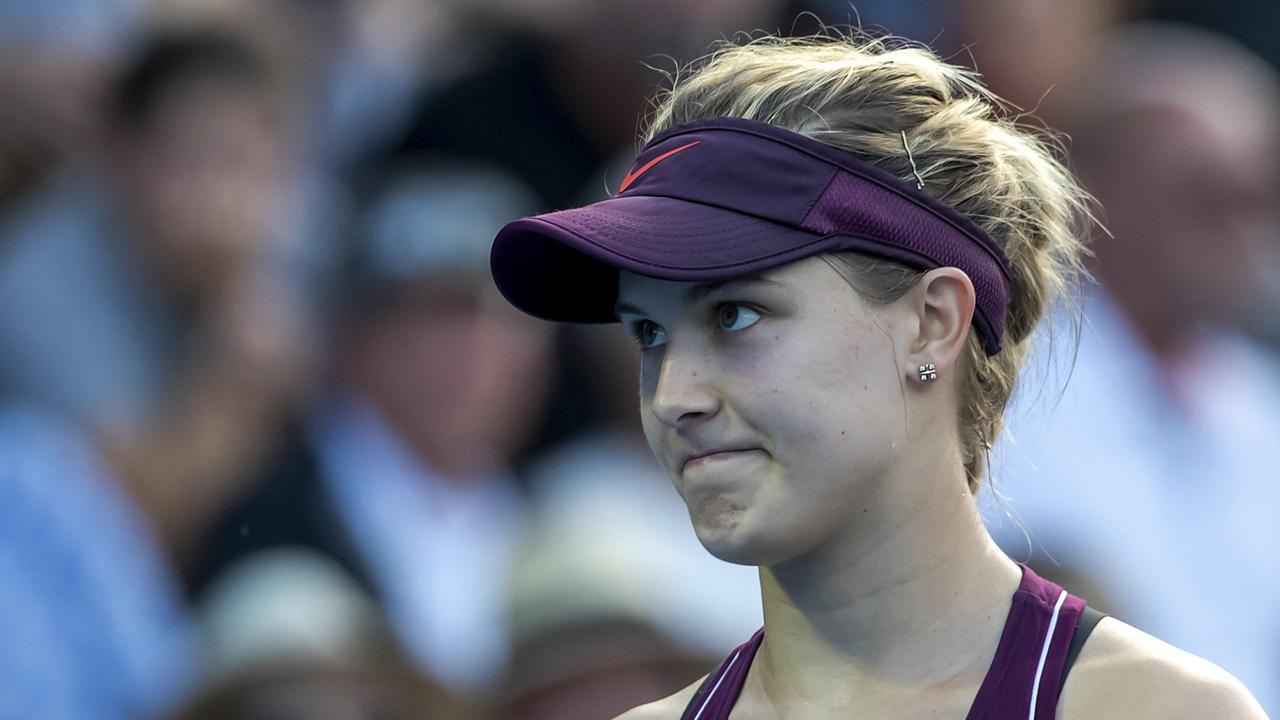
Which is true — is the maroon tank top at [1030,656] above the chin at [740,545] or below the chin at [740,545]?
below

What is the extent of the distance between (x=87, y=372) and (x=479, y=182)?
1208mm

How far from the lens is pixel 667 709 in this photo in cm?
223

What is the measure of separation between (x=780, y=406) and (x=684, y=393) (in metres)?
0.12

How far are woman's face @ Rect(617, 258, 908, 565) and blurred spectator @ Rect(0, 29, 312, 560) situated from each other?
2.49 metres

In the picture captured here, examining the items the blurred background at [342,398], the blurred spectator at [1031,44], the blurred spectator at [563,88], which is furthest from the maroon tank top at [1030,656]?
the blurred spectator at [1031,44]

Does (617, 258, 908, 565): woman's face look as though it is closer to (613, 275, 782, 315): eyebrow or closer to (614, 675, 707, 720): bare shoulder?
(613, 275, 782, 315): eyebrow

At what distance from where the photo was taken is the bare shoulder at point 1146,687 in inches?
71.6

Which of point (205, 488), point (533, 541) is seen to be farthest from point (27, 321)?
point (533, 541)


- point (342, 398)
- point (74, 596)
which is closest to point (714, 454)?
point (74, 596)

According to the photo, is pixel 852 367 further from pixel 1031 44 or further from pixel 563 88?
pixel 1031 44

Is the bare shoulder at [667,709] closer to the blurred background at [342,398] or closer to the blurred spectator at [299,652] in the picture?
the blurred background at [342,398]

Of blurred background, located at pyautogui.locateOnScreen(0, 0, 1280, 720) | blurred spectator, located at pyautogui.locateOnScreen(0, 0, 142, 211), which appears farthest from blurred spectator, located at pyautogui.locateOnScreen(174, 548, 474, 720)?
blurred spectator, located at pyautogui.locateOnScreen(0, 0, 142, 211)

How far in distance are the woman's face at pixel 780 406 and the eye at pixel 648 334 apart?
0.05m

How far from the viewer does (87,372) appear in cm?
415
